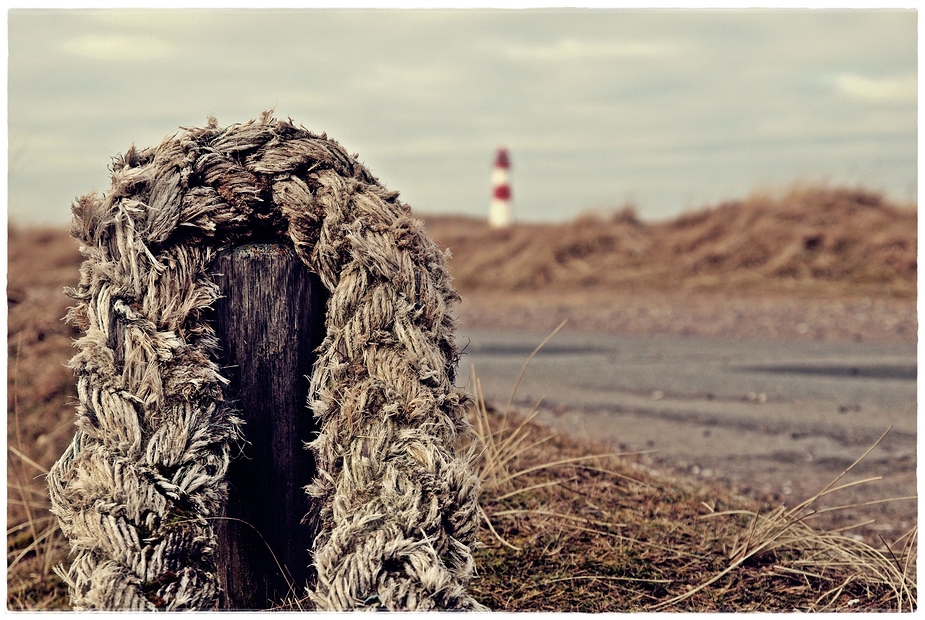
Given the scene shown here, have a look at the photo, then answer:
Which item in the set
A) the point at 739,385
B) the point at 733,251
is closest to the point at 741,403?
the point at 739,385

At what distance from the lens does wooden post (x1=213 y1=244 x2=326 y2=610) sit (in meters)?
1.96

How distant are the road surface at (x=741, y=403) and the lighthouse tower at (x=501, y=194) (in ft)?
39.0

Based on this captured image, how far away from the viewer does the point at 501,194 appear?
67.3 ft

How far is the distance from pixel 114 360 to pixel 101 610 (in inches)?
23.0

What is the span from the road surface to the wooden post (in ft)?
4.26

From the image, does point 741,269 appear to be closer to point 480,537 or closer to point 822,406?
point 822,406

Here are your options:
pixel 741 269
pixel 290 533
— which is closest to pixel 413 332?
pixel 290 533

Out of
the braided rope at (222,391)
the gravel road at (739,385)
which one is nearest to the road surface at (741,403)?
the gravel road at (739,385)

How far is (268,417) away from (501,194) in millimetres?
18866

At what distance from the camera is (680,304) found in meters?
10.7

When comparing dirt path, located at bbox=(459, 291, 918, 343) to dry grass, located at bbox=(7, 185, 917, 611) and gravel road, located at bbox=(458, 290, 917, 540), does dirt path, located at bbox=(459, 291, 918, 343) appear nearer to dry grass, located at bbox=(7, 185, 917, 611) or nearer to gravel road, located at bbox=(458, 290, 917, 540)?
gravel road, located at bbox=(458, 290, 917, 540)

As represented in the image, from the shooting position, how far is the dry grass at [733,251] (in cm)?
1121

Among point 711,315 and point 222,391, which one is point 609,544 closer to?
point 222,391

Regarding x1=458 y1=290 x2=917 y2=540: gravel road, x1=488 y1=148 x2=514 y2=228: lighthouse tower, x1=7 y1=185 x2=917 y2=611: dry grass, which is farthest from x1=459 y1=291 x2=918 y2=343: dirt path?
x1=488 y1=148 x2=514 y2=228: lighthouse tower
